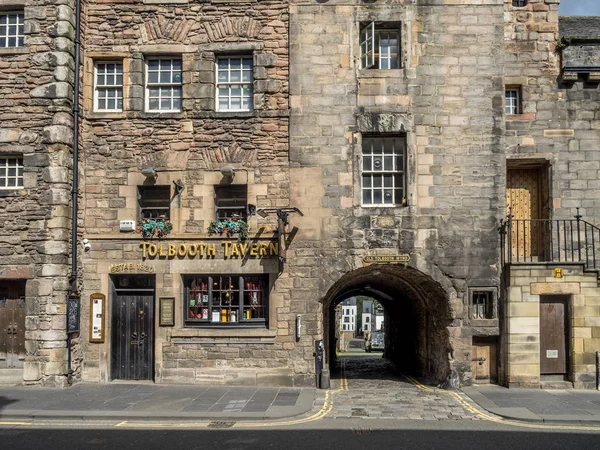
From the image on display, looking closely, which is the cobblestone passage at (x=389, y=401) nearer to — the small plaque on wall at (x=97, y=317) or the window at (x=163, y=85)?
the small plaque on wall at (x=97, y=317)

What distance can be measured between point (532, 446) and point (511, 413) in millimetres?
2056

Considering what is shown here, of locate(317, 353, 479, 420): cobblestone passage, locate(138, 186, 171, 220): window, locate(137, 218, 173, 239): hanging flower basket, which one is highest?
locate(138, 186, 171, 220): window

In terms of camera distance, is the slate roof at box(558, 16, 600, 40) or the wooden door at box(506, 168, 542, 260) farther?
the slate roof at box(558, 16, 600, 40)

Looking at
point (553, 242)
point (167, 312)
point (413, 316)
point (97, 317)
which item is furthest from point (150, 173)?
point (553, 242)

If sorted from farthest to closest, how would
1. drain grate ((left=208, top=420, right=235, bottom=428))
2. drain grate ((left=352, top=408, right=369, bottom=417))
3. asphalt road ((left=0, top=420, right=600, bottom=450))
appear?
drain grate ((left=352, top=408, right=369, bottom=417)) → drain grate ((left=208, top=420, right=235, bottom=428)) → asphalt road ((left=0, top=420, right=600, bottom=450))

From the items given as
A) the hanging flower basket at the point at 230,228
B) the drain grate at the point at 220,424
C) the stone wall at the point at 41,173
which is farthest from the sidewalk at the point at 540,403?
the stone wall at the point at 41,173

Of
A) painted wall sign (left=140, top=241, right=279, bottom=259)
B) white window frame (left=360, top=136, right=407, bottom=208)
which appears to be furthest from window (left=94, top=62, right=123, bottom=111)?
white window frame (left=360, top=136, right=407, bottom=208)

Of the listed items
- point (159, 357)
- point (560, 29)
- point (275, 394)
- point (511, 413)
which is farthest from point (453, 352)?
point (560, 29)

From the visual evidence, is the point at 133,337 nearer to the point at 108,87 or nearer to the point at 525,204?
the point at 108,87

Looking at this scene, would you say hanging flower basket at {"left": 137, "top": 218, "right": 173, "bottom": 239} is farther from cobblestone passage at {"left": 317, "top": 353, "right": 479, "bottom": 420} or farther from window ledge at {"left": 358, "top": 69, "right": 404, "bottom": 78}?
window ledge at {"left": 358, "top": 69, "right": 404, "bottom": 78}

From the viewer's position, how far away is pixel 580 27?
15.8 meters

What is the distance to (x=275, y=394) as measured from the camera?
495 inches

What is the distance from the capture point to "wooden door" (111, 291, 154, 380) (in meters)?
14.1

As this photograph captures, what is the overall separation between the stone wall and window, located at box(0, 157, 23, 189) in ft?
0.71
